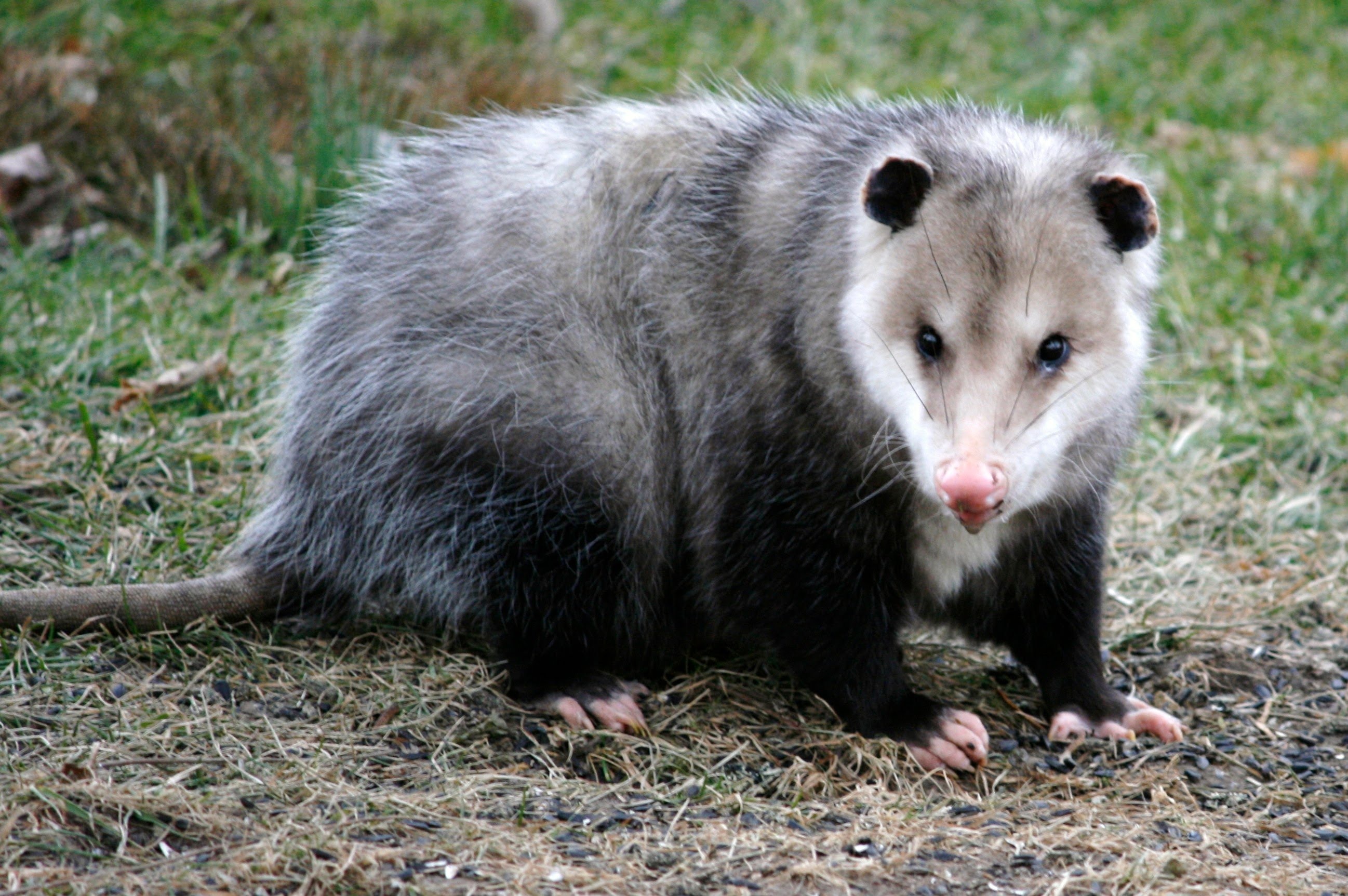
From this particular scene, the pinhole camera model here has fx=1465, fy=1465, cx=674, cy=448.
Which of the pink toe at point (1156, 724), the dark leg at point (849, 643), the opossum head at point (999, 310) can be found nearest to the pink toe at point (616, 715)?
the dark leg at point (849, 643)

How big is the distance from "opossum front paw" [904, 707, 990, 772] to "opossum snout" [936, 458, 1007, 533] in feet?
2.01

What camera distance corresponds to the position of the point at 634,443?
9.25ft

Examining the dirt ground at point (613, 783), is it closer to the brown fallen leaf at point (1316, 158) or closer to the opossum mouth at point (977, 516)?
the opossum mouth at point (977, 516)

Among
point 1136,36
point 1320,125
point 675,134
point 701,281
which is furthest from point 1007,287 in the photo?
point 1136,36

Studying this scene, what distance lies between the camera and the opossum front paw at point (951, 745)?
266 cm

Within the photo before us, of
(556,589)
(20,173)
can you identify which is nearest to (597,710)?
(556,589)

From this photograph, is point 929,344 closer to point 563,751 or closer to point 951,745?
point 951,745

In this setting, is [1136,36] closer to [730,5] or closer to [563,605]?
[730,5]

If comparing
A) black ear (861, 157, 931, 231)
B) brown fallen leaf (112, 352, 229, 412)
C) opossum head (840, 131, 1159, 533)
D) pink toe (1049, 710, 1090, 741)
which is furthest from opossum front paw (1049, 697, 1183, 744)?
brown fallen leaf (112, 352, 229, 412)

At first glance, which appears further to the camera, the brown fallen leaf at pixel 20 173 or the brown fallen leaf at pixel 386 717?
the brown fallen leaf at pixel 20 173

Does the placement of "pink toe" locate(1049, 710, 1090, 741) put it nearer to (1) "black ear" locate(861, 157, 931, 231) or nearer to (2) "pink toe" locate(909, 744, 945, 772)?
(2) "pink toe" locate(909, 744, 945, 772)

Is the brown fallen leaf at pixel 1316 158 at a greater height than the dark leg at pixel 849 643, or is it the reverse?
the brown fallen leaf at pixel 1316 158

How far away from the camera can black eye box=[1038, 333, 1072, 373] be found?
2371 millimetres

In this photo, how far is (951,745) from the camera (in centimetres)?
268
